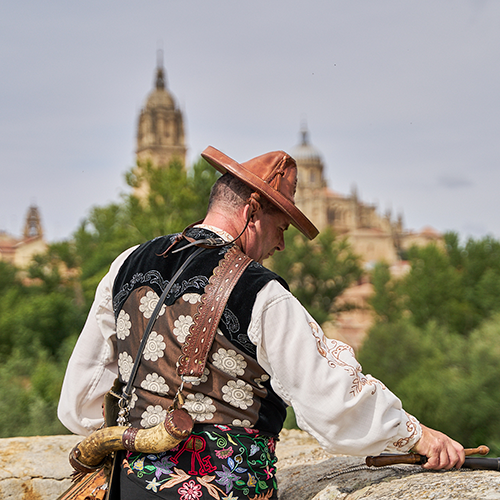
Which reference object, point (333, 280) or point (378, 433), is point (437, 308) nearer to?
point (333, 280)

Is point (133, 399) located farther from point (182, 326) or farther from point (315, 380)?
point (315, 380)

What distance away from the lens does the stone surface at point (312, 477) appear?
1772 mm

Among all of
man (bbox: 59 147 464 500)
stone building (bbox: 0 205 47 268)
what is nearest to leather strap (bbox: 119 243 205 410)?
man (bbox: 59 147 464 500)

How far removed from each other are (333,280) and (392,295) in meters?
3.78

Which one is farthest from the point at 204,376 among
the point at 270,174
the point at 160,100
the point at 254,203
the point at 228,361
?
the point at 160,100

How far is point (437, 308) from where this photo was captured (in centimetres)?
2842

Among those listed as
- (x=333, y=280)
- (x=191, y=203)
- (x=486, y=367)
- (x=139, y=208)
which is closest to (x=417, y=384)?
(x=486, y=367)

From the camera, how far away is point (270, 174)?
183 cm

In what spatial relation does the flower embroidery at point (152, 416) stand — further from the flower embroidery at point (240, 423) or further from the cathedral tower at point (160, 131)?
the cathedral tower at point (160, 131)

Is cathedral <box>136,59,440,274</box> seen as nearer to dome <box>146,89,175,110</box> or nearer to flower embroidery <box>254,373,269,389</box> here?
dome <box>146,89,175,110</box>

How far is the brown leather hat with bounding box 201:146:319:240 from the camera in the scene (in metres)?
1.78

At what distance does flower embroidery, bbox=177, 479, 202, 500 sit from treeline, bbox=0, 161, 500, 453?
34.7ft

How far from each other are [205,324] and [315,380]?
33cm

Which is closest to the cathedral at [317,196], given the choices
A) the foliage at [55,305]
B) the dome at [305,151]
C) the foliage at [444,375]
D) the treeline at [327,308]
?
the dome at [305,151]
